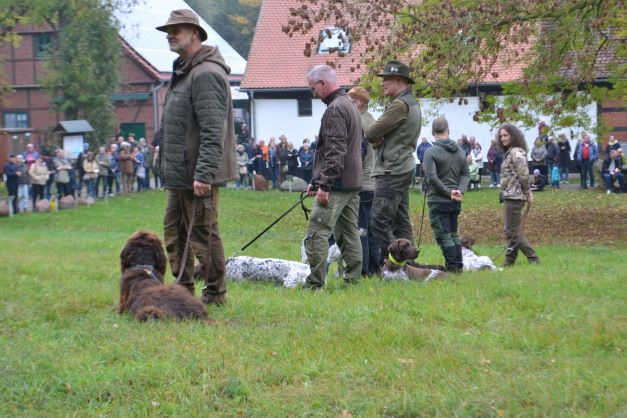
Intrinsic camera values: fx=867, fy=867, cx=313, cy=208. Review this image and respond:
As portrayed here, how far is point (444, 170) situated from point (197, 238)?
3859 mm

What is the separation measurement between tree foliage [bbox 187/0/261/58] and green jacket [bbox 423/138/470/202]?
59001mm

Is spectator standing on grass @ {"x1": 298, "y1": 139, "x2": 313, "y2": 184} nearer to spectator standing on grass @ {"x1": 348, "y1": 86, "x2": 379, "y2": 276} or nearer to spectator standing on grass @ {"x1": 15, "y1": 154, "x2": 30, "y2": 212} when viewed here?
spectator standing on grass @ {"x1": 15, "y1": 154, "x2": 30, "y2": 212}

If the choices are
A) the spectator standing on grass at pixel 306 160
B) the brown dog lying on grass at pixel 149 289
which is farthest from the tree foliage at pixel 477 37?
the spectator standing on grass at pixel 306 160

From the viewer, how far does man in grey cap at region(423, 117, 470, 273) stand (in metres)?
9.94

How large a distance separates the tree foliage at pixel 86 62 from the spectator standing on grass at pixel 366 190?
2854 centimetres

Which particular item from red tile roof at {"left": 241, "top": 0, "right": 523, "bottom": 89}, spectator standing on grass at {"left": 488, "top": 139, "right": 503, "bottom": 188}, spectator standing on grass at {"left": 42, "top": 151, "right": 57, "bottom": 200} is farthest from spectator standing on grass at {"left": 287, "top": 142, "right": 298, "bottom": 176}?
spectator standing on grass at {"left": 42, "top": 151, "right": 57, "bottom": 200}

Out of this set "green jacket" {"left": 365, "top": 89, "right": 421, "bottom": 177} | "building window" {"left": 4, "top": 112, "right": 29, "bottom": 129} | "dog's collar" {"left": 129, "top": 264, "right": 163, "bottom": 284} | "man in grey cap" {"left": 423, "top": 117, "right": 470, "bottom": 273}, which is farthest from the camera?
"building window" {"left": 4, "top": 112, "right": 29, "bottom": 129}

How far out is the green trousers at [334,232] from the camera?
27.5ft

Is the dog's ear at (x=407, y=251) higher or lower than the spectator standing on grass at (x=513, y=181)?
lower

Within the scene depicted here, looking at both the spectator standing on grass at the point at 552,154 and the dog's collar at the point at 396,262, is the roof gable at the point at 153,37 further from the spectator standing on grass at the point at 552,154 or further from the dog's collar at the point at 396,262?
the dog's collar at the point at 396,262

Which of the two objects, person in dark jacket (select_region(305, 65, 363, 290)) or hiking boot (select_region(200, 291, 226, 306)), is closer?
hiking boot (select_region(200, 291, 226, 306))

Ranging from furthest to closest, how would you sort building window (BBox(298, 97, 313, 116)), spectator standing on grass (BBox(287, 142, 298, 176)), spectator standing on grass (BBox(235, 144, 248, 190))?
building window (BBox(298, 97, 313, 116)) < spectator standing on grass (BBox(287, 142, 298, 176)) < spectator standing on grass (BBox(235, 144, 248, 190))

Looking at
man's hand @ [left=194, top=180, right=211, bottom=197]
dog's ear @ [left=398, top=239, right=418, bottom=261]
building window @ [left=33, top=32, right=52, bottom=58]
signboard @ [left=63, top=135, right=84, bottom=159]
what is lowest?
dog's ear @ [left=398, top=239, right=418, bottom=261]

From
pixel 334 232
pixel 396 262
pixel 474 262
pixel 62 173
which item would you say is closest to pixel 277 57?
pixel 62 173
